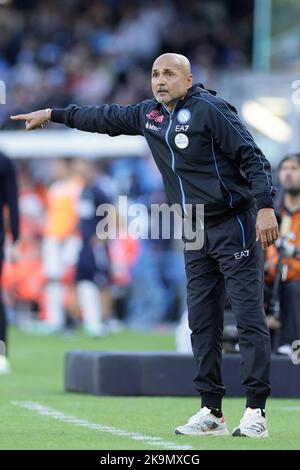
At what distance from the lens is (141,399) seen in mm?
9656

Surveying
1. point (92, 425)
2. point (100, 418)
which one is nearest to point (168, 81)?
point (92, 425)

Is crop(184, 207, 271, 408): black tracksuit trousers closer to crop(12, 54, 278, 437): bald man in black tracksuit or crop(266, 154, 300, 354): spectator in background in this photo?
crop(12, 54, 278, 437): bald man in black tracksuit

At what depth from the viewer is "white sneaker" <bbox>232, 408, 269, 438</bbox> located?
7.02 m

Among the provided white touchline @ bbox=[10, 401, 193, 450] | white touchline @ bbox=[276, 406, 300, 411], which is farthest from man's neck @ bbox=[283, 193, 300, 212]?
white touchline @ bbox=[10, 401, 193, 450]

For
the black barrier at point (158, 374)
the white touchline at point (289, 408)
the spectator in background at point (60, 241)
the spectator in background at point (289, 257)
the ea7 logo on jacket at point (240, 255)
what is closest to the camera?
the ea7 logo on jacket at point (240, 255)

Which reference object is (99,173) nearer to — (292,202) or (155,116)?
(292,202)

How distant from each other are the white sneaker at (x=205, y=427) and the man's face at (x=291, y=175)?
387 centimetres

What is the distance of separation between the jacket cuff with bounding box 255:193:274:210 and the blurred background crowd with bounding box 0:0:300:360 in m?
3.71

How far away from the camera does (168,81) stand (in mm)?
7156

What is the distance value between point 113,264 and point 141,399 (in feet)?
31.5

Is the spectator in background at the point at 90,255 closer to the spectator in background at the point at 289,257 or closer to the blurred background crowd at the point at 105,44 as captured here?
the blurred background crowd at the point at 105,44

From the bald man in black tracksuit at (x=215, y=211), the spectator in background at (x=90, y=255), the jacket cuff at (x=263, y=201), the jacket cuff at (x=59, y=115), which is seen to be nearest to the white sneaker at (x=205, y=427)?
the bald man in black tracksuit at (x=215, y=211)

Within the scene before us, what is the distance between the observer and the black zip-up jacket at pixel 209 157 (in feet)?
23.0
